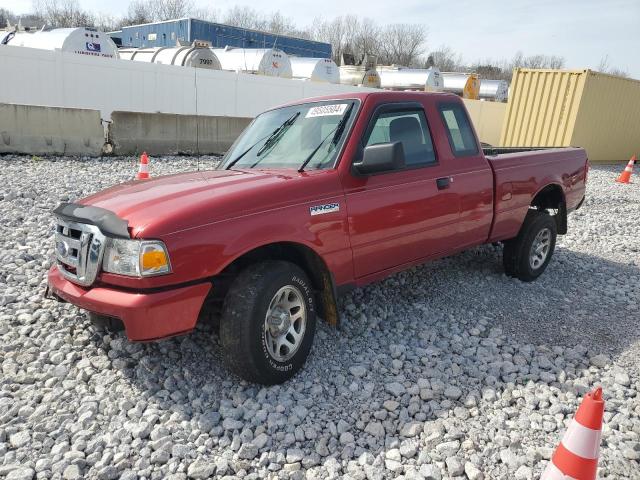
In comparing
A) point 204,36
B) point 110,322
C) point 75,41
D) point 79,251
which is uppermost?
point 204,36

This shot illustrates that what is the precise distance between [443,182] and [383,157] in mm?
1029

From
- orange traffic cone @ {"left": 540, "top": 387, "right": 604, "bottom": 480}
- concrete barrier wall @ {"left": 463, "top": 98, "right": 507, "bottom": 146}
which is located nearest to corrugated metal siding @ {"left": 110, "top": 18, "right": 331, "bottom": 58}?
concrete barrier wall @ {"left": 463, "top": 98, "right": 507, "bottom": 146}

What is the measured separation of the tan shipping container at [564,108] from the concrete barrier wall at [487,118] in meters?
7.01

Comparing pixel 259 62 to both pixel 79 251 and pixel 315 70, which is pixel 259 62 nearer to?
pixel 315 70

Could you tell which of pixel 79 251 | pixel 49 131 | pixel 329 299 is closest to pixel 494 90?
pixel 49 131

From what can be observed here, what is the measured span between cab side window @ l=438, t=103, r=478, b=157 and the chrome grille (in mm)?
3003

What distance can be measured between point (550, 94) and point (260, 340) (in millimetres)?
15376

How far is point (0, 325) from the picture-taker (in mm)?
3846

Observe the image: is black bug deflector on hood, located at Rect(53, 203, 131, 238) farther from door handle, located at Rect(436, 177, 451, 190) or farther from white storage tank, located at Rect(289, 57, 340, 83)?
white storage tank, located at Rect(289, 57, 340, 83)

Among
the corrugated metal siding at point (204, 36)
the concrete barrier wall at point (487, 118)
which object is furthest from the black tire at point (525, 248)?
the corrugated metal siding at point (204, 36)

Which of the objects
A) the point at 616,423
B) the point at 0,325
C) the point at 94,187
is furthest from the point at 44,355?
the point at 94,187

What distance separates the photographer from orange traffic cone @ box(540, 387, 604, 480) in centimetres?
210

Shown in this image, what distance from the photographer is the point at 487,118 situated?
24062 millimetres

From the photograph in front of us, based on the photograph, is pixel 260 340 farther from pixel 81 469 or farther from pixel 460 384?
pixel 460 384
